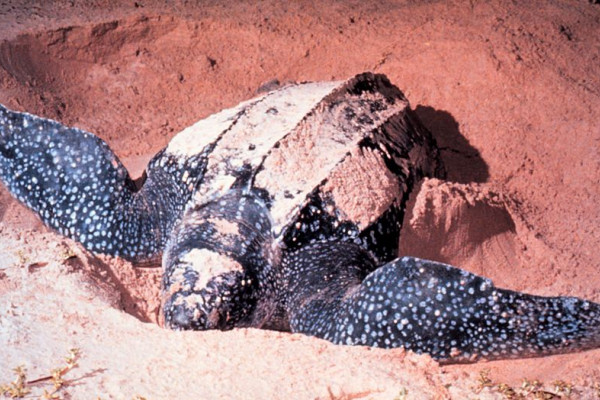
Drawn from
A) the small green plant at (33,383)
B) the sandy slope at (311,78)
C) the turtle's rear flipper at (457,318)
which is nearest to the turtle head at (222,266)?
the sandy slope at (311,78)

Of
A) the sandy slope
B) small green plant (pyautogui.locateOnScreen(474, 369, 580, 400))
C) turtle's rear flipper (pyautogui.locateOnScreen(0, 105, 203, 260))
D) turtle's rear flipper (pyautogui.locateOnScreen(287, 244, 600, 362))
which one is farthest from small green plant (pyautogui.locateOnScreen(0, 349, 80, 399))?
small green plant (pyautogui.locateOnScreen(474, 369, 580, 400))

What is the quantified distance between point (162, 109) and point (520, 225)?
261cm

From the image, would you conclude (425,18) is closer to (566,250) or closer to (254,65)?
(254,65)

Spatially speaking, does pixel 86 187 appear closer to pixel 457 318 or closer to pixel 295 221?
pixel 295 221

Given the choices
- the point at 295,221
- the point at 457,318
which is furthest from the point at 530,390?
the point at 295,221

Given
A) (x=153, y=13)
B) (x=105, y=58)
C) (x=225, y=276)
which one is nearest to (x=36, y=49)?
(x=105, y=58)

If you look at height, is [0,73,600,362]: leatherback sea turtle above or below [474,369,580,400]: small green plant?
above

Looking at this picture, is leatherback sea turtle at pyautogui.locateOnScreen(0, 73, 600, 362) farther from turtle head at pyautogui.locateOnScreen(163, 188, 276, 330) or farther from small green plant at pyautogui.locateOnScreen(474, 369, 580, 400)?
small green plant at pyautogui.locateOnScreen(474, 369, 580, 400)

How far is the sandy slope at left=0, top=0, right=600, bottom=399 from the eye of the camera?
2029 millimetres

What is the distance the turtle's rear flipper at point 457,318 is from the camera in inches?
90.8

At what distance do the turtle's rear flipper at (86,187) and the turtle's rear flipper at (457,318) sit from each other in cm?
111

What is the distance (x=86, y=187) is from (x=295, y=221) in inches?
46.7

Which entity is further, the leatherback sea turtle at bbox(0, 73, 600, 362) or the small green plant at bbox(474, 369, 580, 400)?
the leatherback sea turtle at bbox(0, 73, 600, 362)

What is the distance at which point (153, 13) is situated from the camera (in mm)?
4645
